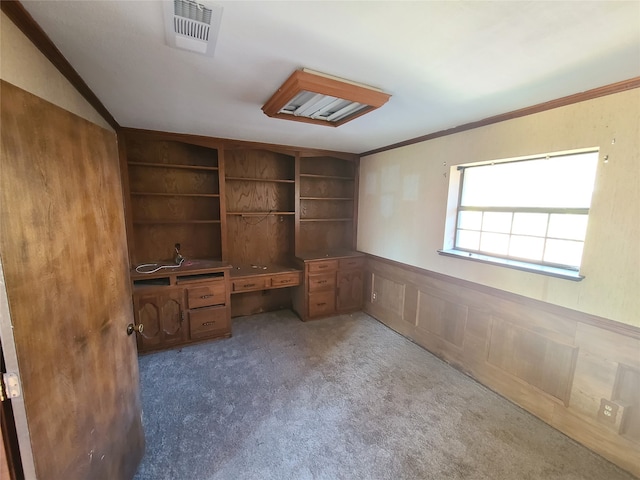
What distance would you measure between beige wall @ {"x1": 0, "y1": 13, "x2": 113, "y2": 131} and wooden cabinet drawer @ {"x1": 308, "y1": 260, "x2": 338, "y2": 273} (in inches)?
105

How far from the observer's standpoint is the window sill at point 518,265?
1.88 metres

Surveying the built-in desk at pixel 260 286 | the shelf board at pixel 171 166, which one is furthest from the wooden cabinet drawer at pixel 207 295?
the shelf board at pixel 171 166

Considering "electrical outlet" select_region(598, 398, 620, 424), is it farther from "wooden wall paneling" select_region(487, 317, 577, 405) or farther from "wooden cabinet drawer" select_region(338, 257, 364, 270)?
"wooden cabinet drawer" select_region(338, 257, 364, 270)

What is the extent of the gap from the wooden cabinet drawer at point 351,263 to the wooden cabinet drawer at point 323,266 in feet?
0.31

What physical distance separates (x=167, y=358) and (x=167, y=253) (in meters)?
1.25

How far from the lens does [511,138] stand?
2.15 m

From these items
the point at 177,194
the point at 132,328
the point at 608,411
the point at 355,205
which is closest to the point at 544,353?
the point at 608,411

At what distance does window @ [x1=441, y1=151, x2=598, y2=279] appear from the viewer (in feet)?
6.25

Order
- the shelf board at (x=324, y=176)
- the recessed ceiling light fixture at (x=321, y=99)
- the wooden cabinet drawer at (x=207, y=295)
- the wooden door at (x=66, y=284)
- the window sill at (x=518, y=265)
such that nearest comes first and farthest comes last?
the wooden door at (x=66, y=284) < the recessed ceiling light fixture at (x=321, y=99) < the window sill at (x=518, y=265) < the wooden cabinet drawer at (x=207, y=295) < the shelf board at (x=324, y=176)

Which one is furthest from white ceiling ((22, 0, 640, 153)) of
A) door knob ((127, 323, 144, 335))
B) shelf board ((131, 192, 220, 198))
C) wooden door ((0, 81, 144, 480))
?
door knob ((127, 323, 144, 335))

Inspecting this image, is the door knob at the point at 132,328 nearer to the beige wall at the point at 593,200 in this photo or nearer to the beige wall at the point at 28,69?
the beige wall at the point at 28,69

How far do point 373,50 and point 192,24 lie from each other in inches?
32.7

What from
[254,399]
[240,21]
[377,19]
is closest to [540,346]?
[254,399]

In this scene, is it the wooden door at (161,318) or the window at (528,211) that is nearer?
the window at (528,211)
